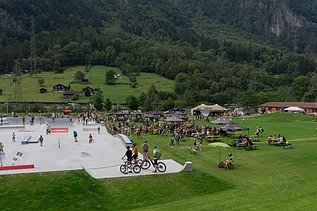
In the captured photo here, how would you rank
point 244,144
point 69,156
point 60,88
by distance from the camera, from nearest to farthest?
point 69,156 < point 244,144 < point 60,88

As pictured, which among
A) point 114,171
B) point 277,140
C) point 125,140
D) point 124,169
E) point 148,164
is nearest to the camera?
point 124,169

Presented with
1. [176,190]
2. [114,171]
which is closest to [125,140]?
[114,171]

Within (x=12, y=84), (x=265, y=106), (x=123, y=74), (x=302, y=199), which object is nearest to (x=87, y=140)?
(x=302, y=199)

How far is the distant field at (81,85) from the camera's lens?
118 m

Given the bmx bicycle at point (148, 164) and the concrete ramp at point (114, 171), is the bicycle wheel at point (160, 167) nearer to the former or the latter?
the bmx bicycle at point (148, 164)

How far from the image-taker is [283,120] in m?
65.3

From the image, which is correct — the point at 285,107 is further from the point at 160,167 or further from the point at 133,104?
the point at 160,167

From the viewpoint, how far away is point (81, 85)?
438ft

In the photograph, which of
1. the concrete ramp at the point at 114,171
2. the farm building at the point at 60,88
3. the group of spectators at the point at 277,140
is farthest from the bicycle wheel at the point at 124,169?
the farm building at the point at 60,88

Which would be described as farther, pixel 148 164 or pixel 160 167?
pixel 148 164

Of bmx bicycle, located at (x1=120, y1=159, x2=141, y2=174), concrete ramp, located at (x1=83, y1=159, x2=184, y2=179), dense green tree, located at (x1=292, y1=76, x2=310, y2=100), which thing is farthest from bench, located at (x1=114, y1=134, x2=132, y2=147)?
dense green tree, located at (x1=292, y1=76, x2=310, y2=100)

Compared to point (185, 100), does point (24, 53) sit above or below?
above

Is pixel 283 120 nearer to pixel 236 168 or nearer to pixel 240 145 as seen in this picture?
pixel 240 145

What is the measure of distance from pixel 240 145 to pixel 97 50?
15643 cm
